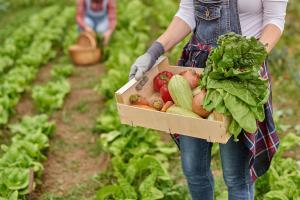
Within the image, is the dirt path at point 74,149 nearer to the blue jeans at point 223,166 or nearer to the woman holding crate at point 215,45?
the blue jeans at point 223,166

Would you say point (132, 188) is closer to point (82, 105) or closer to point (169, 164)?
point (169, 164)

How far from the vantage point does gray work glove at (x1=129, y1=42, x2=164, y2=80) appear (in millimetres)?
2826

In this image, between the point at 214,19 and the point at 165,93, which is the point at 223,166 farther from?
the point at 214,19

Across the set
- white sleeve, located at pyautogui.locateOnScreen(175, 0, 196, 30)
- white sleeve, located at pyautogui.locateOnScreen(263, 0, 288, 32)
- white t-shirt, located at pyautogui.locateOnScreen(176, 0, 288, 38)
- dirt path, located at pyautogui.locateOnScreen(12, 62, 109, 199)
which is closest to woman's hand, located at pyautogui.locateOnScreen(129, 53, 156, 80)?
white sleeve, located at pyautogui.locateOnScreen(175, 0, 196, 30)

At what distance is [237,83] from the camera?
2422 millimetres

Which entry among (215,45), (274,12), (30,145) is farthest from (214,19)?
(30,145)

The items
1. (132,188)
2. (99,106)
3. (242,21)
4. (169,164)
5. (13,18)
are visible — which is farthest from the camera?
(13,18)

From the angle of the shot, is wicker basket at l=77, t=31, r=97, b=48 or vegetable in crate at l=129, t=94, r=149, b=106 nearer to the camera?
vegetable in crate at l=129, t=94, r=149, b=106

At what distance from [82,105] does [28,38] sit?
2600mm

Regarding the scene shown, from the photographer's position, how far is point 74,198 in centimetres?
411

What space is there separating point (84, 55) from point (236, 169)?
497 cm

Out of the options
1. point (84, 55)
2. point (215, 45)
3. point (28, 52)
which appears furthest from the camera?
point (28, 52)

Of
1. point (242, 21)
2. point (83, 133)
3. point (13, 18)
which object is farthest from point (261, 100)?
point (13, 18)

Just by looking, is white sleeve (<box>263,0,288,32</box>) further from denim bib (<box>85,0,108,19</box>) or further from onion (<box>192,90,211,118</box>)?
denim bib (<box>85,0,108,19</box>)
